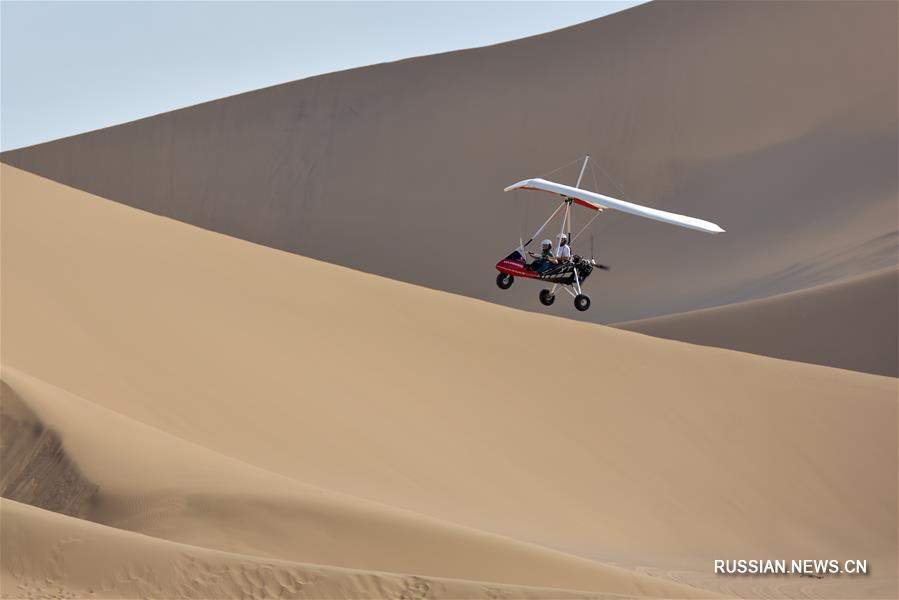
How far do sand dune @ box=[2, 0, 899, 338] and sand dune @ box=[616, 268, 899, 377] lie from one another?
10412 millimetres

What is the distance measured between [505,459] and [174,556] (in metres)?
11.3

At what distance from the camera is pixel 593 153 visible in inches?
2768

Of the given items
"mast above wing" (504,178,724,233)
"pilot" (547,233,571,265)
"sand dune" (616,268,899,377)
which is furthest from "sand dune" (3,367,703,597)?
"sand dune" (616,268,899,377)

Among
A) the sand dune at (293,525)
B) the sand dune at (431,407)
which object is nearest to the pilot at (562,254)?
the sand dune at (431,407)

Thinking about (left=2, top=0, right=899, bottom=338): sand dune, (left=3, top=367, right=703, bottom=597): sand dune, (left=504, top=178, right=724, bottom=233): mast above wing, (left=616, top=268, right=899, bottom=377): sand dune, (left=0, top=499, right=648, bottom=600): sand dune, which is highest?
(left=2, top=0, right=899, bottom=338): sand dune

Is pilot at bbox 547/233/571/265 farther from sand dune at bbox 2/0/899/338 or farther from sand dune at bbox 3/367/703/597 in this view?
sand dune at bbox 2/0/899/338

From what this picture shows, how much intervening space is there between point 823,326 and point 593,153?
99.0 feet

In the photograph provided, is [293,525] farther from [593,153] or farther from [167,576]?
[593,153]

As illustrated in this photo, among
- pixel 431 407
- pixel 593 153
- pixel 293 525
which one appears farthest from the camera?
pixel 593 153

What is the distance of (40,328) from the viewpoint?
20.9 m

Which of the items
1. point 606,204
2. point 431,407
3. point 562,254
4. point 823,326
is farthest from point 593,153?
point 431,407

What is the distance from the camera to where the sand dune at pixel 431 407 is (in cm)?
1939

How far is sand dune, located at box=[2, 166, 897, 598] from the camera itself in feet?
63.6

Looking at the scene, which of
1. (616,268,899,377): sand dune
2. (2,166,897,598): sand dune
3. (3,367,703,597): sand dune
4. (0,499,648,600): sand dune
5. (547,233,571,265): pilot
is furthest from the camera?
(616,268,899,377): sand dune
